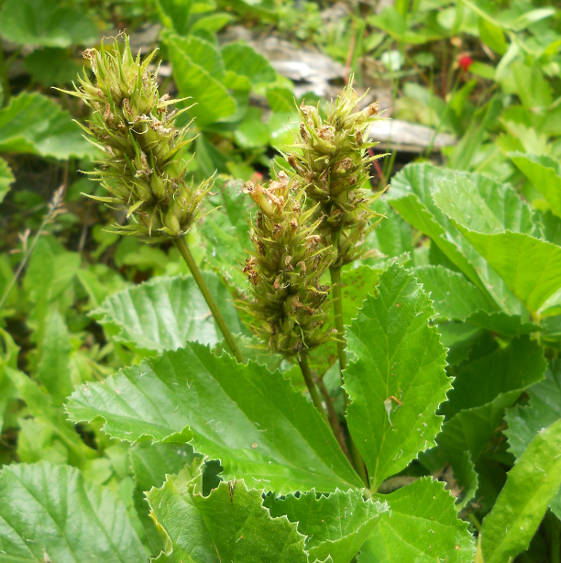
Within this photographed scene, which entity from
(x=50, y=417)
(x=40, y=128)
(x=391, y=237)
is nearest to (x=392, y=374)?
(x=391, y=237)

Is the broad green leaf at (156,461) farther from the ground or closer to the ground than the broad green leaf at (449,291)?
closer to the ground

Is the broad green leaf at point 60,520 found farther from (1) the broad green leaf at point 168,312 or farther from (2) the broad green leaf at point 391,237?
(2) the broad green leaf at point 391,237

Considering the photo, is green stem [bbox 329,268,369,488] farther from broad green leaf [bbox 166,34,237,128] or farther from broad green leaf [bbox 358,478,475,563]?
broad green leaf [bbox 166,34,237,128]

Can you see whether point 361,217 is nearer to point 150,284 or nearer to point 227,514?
point 227,514

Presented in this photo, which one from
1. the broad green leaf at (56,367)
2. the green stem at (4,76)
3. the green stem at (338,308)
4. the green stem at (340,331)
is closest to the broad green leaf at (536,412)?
the green stem at (340,331)

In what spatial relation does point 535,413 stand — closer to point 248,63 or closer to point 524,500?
point 524,500
